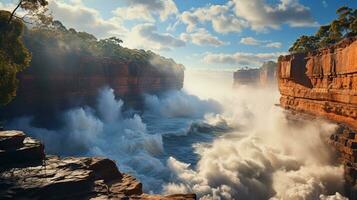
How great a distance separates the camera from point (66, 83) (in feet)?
122

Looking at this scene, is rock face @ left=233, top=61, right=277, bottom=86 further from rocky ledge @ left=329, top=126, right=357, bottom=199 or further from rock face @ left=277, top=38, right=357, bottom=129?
rocky ledge @ left=329, top=126, right=357, bottom=199

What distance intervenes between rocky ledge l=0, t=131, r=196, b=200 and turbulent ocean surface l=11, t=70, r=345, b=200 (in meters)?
9.79

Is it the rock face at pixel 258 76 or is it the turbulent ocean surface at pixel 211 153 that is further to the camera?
the rock face at pixel 258 76

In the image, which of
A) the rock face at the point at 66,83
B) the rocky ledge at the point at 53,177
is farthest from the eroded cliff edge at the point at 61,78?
the rocky ledge at the point at 53,177

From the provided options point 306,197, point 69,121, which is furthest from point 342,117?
point 69,121

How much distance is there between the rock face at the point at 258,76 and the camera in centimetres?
11861

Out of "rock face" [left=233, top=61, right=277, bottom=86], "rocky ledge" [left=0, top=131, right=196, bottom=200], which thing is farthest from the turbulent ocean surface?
"rock face" [left=233, top=61, right=277, bottom=86]

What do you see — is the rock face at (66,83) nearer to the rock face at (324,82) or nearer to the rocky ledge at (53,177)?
the rocky ledge at (53,177)

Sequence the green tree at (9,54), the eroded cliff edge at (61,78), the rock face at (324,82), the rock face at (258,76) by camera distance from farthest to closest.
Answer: the rock face at (258,76) → the eroded cliff edge at (61,78) → the rock face at (324,82) → the green tree at (9,54)

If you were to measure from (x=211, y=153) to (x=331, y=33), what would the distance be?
31586mm

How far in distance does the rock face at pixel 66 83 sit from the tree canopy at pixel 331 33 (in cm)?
2917

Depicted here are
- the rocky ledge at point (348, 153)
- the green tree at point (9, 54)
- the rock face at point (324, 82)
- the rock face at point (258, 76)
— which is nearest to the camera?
the green tree at point (9, 54)

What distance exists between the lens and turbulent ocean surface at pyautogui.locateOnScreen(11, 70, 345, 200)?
2052cm

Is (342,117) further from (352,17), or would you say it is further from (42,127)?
(42,127)
